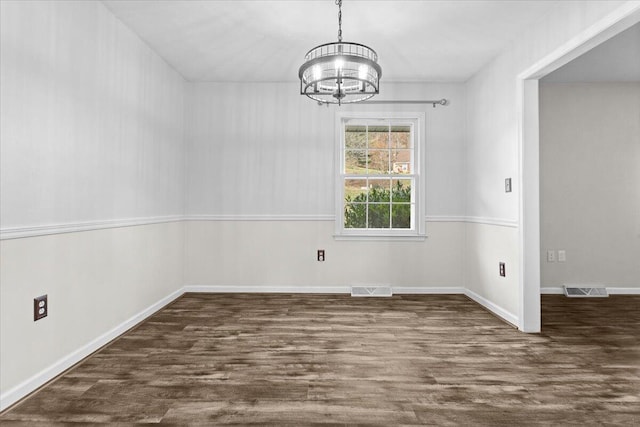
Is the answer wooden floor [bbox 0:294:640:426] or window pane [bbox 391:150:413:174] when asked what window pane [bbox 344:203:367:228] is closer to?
window pane [bbox 391:150:413:174]

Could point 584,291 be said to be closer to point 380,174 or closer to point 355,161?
point 380,174

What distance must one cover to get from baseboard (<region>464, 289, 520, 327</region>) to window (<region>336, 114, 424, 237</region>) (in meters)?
1.02

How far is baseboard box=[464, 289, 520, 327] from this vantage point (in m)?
3.22

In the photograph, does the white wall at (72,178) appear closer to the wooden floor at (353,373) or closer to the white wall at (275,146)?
the wooden floor at (353,373)

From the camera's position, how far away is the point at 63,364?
2.26 m

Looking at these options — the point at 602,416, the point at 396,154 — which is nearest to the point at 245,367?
the point at 602,416

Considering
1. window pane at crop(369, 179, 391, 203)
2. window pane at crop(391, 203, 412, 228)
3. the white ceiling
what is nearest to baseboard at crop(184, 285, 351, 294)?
window pane at crop(391, 203, 412, 228)

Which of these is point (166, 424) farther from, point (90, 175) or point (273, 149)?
point (273, 149)

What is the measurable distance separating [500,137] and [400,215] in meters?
1.48

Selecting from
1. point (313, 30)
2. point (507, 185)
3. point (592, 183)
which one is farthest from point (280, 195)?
point (592, 183)

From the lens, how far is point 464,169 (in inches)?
173

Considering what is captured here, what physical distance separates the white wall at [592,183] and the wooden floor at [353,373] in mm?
894

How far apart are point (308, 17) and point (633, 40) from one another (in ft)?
9.91

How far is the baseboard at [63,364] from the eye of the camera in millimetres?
1891
